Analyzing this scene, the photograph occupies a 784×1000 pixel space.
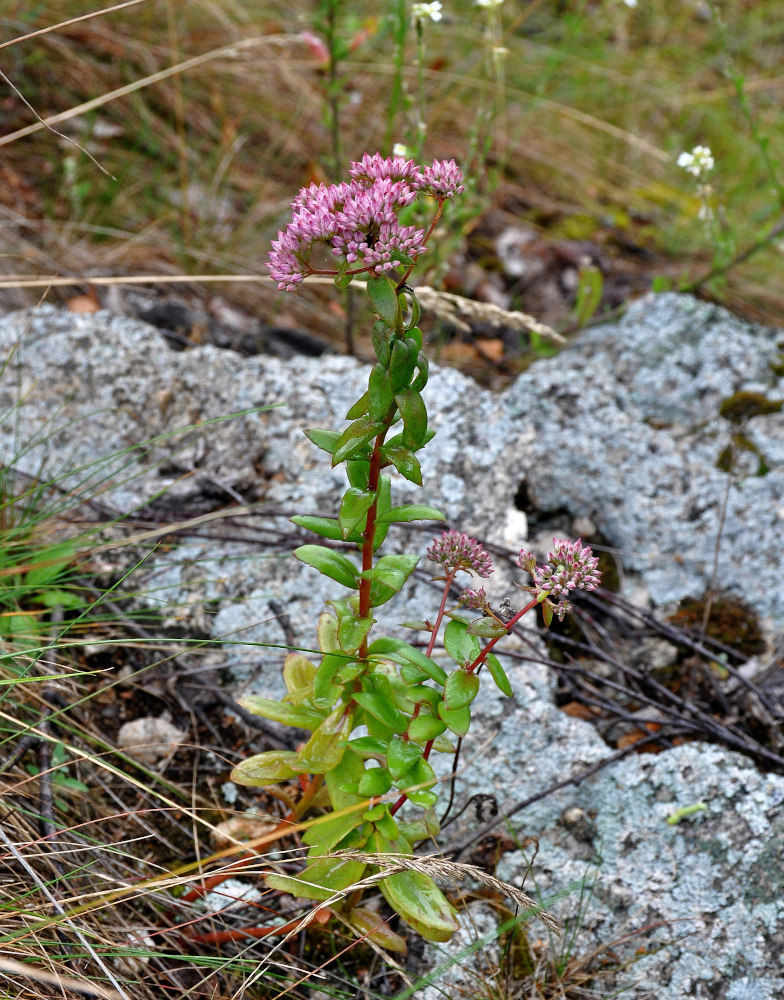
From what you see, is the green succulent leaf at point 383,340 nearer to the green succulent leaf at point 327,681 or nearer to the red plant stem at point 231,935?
the green succulent leaf at point 327,681

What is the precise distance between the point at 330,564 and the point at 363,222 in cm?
62

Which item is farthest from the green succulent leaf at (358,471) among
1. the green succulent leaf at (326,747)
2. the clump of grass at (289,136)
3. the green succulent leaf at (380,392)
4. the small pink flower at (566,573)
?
the clump of grass at (289,136)

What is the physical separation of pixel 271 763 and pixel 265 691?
42 cm

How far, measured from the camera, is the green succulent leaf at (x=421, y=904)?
150 centimetres

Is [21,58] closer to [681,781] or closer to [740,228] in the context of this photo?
[740,228]

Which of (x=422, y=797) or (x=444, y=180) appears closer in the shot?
(x=444, y=180)

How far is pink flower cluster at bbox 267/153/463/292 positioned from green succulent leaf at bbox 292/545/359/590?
48 centimetres

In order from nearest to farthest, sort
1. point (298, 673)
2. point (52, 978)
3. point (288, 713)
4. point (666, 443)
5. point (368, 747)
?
point (52, 978) < point (368, 747) < point (288, 713) < point (298, 673) < point (666, 443)

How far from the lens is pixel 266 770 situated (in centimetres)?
169

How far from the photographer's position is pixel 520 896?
140 cm

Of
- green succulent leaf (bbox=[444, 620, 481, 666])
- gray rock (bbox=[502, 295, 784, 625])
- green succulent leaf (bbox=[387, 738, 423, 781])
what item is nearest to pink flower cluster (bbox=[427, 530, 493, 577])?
green succulent leaf (bbox=[444, 620, 481, 666])

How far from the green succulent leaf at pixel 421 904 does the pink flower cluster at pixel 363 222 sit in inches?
43.2

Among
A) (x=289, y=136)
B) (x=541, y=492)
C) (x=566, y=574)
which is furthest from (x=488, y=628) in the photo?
(x=289, y=136)

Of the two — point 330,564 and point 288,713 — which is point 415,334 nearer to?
point 330,564
